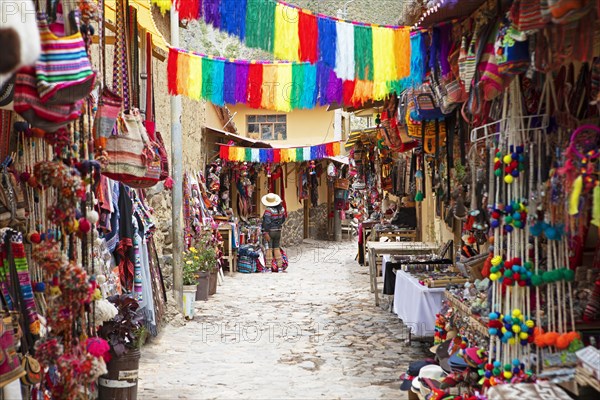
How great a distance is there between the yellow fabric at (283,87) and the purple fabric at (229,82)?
54 cm

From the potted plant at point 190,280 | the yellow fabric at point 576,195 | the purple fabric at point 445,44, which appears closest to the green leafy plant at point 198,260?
the potted plant at point 190,280

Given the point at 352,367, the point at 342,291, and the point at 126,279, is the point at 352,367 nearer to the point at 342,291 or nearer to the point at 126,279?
the point at 126,279

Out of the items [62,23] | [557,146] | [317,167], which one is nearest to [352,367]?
[557,146]

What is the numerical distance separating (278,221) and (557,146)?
1184 centimetres

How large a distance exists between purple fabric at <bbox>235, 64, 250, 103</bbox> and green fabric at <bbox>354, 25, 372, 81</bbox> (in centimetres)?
268

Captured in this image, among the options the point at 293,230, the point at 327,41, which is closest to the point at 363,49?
the point at 327,41

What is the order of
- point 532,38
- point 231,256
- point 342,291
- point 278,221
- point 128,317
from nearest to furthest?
point 532,38
point 128,317
point 342,291
point 231,256
point 278,221

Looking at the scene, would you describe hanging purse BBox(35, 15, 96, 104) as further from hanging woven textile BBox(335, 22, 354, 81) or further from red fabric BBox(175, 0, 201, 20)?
hanging woven textile BBox(335, 22, 354, 81)

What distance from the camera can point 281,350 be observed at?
754 centimetres

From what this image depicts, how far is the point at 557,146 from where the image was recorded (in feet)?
12.5

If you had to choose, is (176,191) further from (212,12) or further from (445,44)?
(445,44)

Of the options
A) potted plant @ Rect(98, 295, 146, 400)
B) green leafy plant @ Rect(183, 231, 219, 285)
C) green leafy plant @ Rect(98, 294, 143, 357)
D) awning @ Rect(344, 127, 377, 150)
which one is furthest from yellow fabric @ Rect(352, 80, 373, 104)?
awning @ Rect(344, 127, 377, 150)

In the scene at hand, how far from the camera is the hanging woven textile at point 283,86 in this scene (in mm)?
6912

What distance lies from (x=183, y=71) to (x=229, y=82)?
1.83ft
